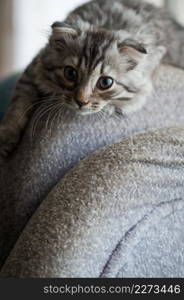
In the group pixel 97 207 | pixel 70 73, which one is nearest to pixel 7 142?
pixel 70 73

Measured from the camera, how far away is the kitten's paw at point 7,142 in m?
1.12

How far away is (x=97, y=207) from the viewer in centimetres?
84

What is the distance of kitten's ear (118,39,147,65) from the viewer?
100cm

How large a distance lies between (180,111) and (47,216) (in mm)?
443

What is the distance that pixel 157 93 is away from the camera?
111cm

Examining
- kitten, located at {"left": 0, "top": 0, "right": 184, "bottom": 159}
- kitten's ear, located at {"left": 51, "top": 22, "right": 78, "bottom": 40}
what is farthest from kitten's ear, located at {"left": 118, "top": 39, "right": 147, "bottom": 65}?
kitten's ear, located at {"left": 51, "top": 22, "right": 78, "bottom": 40}

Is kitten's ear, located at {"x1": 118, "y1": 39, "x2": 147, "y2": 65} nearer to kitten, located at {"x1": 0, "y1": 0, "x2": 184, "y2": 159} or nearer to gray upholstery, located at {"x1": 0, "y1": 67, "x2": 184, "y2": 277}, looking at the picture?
kitten, located at {"x1": 0, "y1": 0, "x2": 184, "y2": 159}

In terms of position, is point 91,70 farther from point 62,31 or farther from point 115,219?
point 115,219

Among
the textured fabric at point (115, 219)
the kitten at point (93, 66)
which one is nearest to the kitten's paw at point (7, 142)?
the kitten at point (93, 66)

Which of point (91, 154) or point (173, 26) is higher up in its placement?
point (173, 26)

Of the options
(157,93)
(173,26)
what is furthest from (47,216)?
(173,26)

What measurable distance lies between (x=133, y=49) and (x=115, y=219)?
40 cm

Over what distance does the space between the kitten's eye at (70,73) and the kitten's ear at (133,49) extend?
0.12 metres

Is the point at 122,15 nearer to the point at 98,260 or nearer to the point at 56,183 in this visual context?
the point at 56,183
